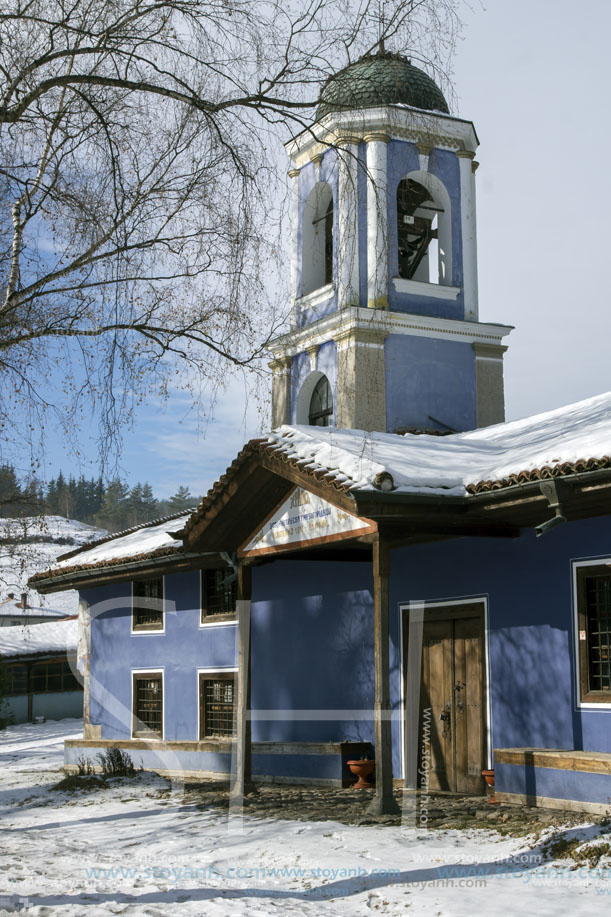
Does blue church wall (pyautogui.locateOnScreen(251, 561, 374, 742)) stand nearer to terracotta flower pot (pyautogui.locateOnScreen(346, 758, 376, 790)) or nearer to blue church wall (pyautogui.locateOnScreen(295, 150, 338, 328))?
terracotta flower pot (pyautogui.locateOnScreen(346, 758, 376, 790))

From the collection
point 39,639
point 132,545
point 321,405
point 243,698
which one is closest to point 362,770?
point 243,698

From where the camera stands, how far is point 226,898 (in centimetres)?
738

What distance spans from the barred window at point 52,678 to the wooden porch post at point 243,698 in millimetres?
26955

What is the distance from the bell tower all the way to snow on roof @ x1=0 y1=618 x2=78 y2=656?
66.8ft

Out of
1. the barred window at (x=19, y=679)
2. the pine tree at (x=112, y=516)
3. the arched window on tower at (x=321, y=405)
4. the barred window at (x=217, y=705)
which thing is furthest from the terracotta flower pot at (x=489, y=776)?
the pine tree at (x=112, y=516)

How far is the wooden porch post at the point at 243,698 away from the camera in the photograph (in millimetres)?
12438

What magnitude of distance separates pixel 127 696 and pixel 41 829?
7116 mm

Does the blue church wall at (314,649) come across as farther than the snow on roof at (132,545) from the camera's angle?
No

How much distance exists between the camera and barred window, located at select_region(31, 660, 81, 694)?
1503 inches

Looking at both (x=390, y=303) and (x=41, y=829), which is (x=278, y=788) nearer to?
(x=41, y=829)

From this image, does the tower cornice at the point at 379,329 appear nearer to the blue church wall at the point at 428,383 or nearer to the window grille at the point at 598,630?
the blue church wall at the point at 428,383

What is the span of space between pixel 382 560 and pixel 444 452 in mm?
1984

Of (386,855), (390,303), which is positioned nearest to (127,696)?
(390,303)

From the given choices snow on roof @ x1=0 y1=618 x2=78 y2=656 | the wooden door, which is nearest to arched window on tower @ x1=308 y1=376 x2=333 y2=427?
the wooden door
